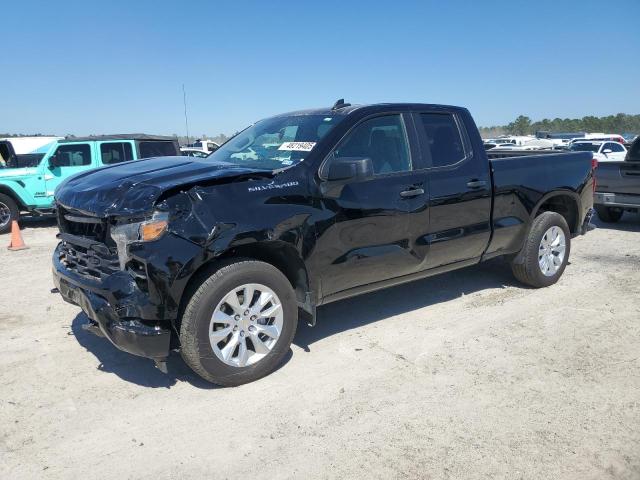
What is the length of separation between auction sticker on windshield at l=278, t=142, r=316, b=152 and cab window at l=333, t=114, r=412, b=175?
0.21 m

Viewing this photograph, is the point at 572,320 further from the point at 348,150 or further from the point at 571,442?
the point at 348,150

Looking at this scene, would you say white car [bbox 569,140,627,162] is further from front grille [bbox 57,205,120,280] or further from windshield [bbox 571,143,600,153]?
front grille [bbox 57,205,120,280]

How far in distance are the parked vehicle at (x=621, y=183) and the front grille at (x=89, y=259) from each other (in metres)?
8.68

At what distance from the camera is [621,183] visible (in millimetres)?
9062

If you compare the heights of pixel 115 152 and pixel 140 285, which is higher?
pixel 115 152

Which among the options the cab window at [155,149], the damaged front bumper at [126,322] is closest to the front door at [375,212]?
the damaged front bumper at [126,322]

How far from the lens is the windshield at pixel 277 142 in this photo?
411 centimetres

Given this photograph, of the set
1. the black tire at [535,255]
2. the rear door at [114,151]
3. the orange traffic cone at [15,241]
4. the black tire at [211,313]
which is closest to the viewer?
the black tire at [211,313]

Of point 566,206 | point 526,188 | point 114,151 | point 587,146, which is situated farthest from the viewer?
point 587,146

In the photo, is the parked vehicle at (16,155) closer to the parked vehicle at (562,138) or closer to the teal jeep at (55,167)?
the teal jeep at (55,167)

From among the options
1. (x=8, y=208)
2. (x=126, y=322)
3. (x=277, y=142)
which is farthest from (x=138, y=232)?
(x=8, y=208)

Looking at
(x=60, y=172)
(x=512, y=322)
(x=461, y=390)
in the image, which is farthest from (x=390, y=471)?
(x=60, y=172)

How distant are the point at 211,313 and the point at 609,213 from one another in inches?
356

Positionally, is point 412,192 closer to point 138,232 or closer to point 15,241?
point 138,232
